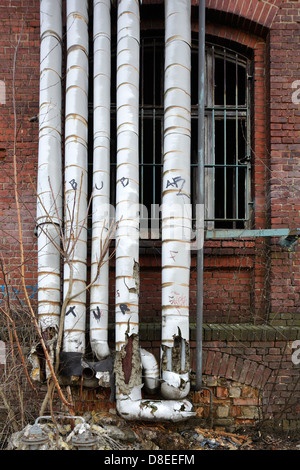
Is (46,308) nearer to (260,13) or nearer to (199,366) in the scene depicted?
(199,366)

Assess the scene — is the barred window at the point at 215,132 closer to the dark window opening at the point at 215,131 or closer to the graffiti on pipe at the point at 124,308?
the dark window opening at the point at 215,131

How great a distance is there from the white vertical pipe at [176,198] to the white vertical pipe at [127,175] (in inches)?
12.5

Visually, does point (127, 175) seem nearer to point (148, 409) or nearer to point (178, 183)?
point (178, 183)

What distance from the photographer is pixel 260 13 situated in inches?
187

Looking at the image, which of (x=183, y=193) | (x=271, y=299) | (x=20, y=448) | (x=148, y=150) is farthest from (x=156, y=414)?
(x=148, y=150)

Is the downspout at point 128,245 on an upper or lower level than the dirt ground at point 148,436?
upper

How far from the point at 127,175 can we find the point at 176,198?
56cm

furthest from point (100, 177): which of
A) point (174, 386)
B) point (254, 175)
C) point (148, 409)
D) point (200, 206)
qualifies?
point (148, 409)

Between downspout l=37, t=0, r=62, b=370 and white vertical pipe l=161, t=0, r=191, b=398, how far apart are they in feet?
3.74

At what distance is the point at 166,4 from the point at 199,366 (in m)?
3.94

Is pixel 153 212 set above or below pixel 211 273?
above

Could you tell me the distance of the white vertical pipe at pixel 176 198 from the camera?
4020 mm

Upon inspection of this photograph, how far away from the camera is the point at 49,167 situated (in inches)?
168

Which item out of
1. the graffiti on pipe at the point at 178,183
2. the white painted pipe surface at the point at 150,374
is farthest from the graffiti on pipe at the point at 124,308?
the graffiti on pipe at the point at 178,183
